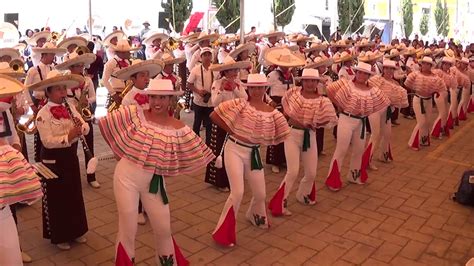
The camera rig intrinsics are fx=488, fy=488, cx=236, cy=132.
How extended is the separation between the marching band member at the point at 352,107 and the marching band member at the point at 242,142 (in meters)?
1.99

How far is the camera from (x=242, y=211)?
21.6 ft

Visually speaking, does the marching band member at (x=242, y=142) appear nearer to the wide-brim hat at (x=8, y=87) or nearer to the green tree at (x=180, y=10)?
the wide-brim hat at (x=8, y=87)

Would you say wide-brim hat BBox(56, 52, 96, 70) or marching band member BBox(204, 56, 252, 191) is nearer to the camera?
wide-brim hat BBox(56, 52, 96, 70)

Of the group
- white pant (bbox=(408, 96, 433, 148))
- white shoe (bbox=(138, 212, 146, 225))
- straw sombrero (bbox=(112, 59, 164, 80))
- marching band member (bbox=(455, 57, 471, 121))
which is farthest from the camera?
marching band member (bbox=(455, 57, 471, 121))

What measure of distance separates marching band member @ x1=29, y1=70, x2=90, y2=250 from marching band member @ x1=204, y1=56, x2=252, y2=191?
195cm

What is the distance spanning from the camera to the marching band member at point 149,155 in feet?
14.0

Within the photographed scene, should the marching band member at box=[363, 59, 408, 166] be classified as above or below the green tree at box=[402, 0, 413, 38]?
below

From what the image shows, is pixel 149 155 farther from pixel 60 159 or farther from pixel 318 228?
pixel 318 228

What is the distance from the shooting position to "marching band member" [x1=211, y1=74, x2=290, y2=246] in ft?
17.7

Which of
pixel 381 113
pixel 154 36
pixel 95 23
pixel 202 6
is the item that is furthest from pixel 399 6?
pixel 381 113

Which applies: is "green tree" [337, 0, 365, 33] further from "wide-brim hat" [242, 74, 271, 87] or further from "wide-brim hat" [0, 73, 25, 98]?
"wide-brim hat" [0, 73, 25, 98]

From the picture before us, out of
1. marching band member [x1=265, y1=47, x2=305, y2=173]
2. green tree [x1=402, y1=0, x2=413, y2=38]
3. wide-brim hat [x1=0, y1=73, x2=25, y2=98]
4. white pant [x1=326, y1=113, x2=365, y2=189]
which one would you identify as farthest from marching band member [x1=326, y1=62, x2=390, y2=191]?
green tree [x1=402, y1=0, x2=413, y2=38]

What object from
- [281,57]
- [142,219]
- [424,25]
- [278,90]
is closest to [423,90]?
[278,90]

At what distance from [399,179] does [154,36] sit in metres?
7.46
